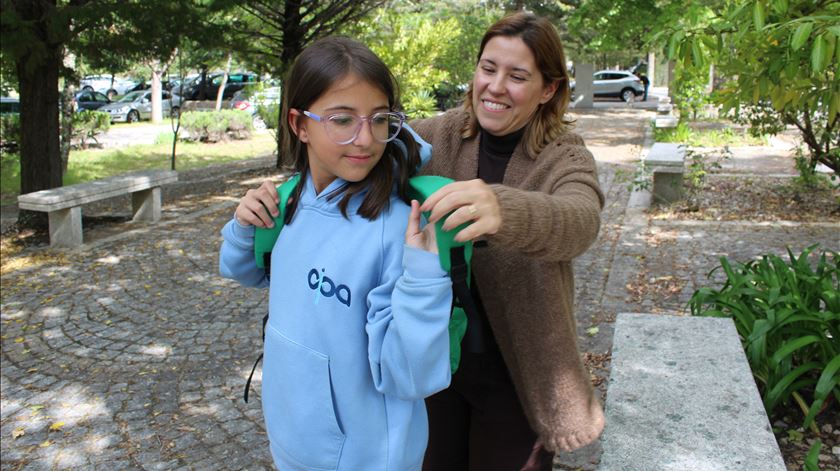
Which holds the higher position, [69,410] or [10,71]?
[10,71]

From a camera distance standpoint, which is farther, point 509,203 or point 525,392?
point 525,392

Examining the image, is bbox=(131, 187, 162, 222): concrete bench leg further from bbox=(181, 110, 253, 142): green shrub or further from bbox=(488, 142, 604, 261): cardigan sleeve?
bbox=(181, 110, 253, 142): green shrub

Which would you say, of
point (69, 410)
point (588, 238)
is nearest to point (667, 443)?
point (588, 238)

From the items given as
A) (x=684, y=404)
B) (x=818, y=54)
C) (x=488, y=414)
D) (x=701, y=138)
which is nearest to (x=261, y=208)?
(x=488, y=414)

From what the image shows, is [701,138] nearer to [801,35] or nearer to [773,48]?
[773,48]

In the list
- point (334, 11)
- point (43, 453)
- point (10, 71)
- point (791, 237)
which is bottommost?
point (43, 453)

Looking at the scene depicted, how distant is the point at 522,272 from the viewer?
Answer: 1744 millimetres

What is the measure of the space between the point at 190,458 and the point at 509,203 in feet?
9.11

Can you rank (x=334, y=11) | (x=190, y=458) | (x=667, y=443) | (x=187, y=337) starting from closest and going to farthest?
Answer: (x=667, y=443), (x=190, y=458), (x=187, y=337), (x=334, y=11)

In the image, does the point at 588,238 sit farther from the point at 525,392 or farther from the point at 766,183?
the point at 766,183

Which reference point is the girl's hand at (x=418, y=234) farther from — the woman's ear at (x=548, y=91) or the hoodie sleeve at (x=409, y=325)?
the woman's ear at (x=548, y=91)

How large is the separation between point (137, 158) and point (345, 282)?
17.3m

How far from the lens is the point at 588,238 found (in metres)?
1.59

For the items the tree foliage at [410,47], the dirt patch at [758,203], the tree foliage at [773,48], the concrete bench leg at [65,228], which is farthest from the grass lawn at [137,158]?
the tree foliage at [773,48]
